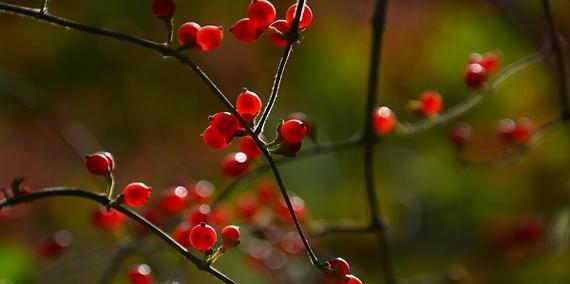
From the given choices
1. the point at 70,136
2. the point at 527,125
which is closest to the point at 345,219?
the point at 70,136

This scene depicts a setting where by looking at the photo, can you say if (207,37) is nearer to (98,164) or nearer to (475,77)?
(98,164)

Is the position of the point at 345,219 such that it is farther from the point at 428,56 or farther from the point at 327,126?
the point at 428,56

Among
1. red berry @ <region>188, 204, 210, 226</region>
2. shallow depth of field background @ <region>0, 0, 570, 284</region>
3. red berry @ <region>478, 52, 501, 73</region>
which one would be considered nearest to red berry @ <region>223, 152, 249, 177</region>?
red berry @ <region>188, 204, 210, 226</region>

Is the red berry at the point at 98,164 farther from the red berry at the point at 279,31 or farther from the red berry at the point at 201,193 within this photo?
the red berry at the point at 201,193

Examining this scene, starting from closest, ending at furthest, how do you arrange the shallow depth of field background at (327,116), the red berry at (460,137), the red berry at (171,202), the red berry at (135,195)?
the red berry at (135,195)
the red berry at (171,202)
the red berry at (460,137)
the shallow depth of field background at (327,116)

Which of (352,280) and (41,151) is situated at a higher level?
(352,280)

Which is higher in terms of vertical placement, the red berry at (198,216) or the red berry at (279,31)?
the red berry at (279,31)

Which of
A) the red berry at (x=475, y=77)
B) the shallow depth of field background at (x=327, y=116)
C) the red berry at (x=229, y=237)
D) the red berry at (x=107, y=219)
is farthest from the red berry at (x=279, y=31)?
the shallow depth of field background at (x=327, y=116)

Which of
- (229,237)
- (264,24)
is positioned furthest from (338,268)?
(264,24)
